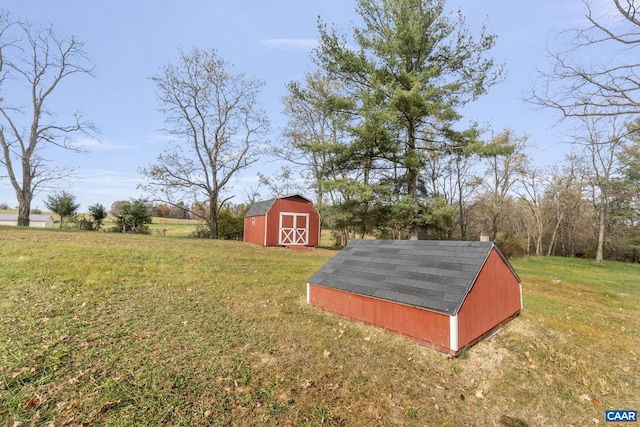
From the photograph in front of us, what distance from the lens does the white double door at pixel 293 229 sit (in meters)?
19.8

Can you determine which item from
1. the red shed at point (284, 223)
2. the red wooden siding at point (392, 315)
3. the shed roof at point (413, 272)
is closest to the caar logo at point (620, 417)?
the red wooden siding at point (392, 315)

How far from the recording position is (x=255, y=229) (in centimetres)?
2061

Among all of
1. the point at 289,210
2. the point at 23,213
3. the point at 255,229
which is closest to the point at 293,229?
the point at 289,210

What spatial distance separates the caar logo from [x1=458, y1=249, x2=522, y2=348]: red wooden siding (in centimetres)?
170

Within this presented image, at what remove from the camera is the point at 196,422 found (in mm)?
2928

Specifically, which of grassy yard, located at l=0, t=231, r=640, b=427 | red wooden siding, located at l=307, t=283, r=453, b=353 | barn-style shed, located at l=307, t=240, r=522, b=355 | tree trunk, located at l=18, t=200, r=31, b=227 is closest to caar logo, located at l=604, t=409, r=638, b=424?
grassy yard, located at l=0, t=231, r=640, b=427

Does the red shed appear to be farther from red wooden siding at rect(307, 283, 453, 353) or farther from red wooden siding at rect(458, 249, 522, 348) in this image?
red wooden siding at rect(458, 249, 522, 348)

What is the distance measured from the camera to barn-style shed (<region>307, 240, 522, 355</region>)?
451 cm

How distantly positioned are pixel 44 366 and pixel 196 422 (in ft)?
7.98

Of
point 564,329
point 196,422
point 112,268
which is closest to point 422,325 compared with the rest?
point 196,422

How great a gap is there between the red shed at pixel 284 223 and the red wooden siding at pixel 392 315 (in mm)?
13150

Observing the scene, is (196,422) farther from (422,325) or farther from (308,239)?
(308,239)

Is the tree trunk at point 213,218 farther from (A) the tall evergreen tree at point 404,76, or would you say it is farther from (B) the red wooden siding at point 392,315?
(B) the red wooden siding at point 392,315

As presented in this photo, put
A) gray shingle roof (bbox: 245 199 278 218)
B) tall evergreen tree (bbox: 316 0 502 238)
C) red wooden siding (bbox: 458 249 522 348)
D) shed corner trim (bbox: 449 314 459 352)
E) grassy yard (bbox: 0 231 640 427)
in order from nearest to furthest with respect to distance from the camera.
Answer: grassy yard (bbox: 0 231 640 427) → shed corner trim (bbox: 449 314 459 352) → red wooden siding (bbox: 458 249 522 348) → tall evergreen tree (bbox: 316 0 502 238) → gray shingle roof (bbox: 245 199 278 218)
